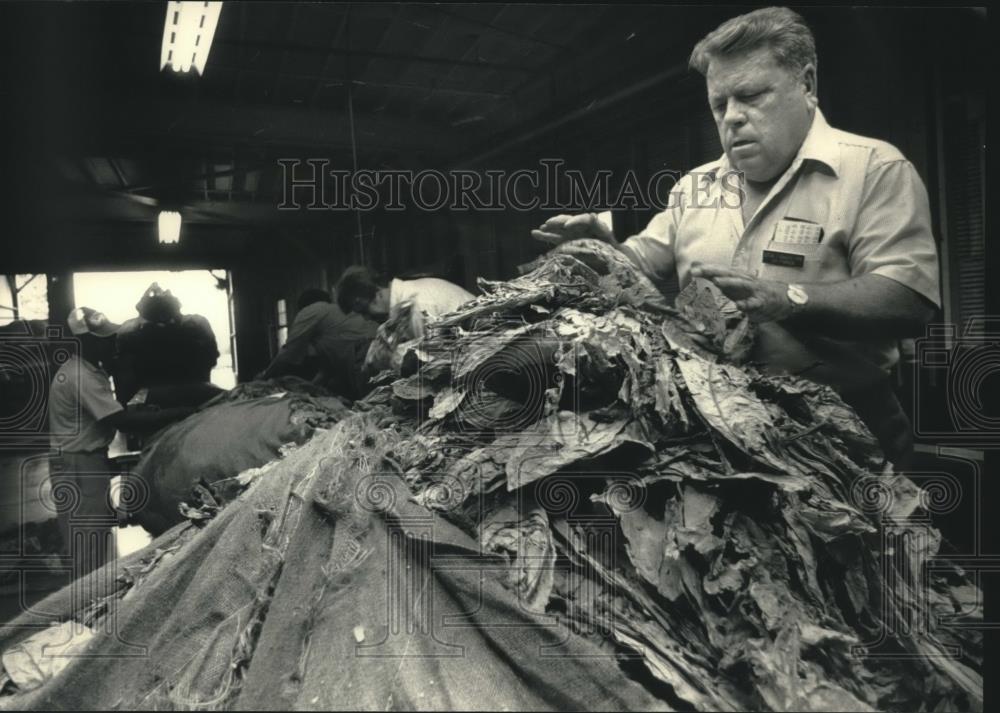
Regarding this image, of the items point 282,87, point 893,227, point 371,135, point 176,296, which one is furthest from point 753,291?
point 176,296

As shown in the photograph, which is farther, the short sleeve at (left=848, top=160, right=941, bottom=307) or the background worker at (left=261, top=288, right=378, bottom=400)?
the background worker at (left=261, top=288, right=378, bottom=400)

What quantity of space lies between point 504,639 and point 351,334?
609mm

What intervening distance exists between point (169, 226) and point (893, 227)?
4.02 ft

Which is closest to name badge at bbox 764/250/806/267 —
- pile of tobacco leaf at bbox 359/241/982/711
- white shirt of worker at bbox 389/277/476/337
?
pile of tobacco leaf at bbox 359/241/982/711

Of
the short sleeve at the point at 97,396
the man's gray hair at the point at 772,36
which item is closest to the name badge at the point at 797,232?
the man's gray hair at the point at 772,36

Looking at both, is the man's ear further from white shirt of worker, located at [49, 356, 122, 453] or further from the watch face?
white shirt of worker, located at [49, 356, 122, 453]

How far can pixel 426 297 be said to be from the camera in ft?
4.01

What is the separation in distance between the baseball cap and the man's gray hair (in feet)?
3.78

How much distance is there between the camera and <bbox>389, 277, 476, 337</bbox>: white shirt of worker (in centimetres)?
122

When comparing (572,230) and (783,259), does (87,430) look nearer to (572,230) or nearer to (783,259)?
(572,230)

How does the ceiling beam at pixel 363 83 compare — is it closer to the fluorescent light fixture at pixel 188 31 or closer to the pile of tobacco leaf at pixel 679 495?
the fluorescent light fixture at pixel 188 31

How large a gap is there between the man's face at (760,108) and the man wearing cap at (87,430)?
109 centimetres

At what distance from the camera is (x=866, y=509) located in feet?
3.51

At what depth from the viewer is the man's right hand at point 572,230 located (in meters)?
1.19
